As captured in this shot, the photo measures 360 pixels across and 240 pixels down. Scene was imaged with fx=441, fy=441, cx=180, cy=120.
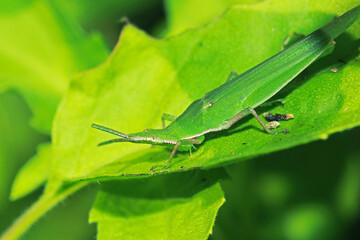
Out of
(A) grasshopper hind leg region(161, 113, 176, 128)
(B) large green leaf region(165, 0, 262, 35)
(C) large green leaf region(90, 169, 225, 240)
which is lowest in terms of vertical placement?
(C) large green leaf region(90, 169, 225, 240)

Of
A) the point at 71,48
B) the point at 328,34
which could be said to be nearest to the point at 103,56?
the point at 71,48

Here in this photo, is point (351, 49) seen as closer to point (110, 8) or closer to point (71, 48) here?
point (71, 48)

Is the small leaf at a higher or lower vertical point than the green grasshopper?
higher

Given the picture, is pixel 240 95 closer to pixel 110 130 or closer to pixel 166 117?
pixel 166 117

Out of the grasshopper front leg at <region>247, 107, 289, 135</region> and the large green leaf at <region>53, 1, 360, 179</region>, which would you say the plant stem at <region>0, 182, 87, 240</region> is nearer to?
the large green leaf at <region>53, 1, 360, 179</region>

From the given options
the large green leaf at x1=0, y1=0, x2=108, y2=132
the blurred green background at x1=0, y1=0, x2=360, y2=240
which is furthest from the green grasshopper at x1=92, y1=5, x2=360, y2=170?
the large green leaf at x1=0, y1=0, x2=108, y2=132

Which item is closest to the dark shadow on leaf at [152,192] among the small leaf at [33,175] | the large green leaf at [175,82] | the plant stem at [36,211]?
the large green leaf at [175,82]

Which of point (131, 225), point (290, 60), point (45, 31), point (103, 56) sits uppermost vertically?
point (45, 31)

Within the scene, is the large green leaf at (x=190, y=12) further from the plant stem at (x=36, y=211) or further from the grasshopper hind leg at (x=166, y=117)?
the plant stem at (x=36, y=211)
